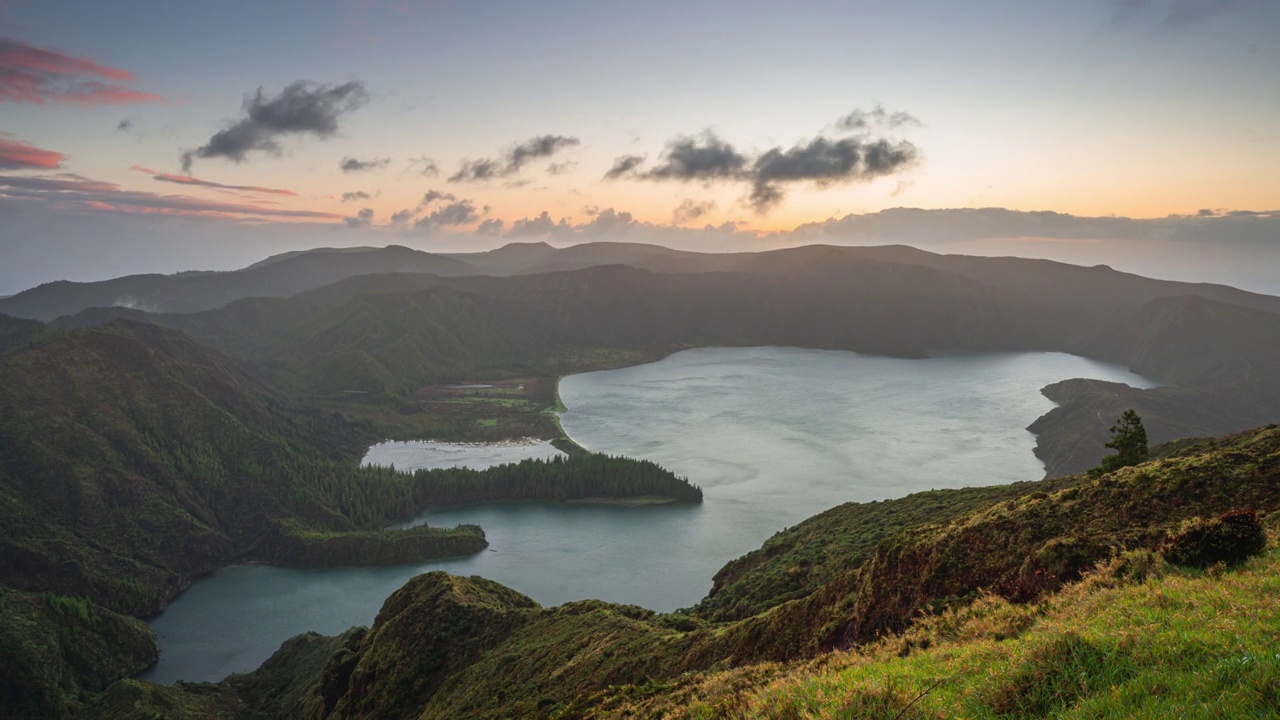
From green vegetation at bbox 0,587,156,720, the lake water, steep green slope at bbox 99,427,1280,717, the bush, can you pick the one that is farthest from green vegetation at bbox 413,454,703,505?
the bush

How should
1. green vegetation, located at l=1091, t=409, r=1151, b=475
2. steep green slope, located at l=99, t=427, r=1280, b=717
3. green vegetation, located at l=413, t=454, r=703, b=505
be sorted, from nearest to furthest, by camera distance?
steep green slope, located at l=99, t=427, r=1280, b=717
green vegetation, located at l=1091, t=409, r=1151, b=475
green vegetation, located at l=413, t=454, r=703, b=505

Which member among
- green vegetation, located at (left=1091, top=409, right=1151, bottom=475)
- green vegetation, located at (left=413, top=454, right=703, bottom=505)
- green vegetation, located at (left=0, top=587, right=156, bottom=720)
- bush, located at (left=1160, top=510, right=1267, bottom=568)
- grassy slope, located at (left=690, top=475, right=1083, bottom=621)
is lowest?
green vegetation, located at (left=0, top=587, right=156, bottom=720)

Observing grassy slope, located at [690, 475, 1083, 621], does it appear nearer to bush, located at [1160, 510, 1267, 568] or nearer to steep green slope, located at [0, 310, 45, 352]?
bush, located at [1160, 510, 1267, 568]

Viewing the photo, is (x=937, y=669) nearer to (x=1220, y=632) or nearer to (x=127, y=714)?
(x=1220, y=632)

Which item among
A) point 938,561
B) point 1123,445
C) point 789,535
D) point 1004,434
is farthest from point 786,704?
point 1004,434

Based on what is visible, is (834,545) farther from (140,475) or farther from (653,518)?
(140,475)

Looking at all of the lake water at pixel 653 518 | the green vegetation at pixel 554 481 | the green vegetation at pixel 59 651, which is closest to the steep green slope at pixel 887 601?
Result: the lake water at pixel 653 518

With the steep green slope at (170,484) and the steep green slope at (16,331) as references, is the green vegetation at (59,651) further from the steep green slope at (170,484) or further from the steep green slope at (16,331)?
the steep green slope at (16,331)
